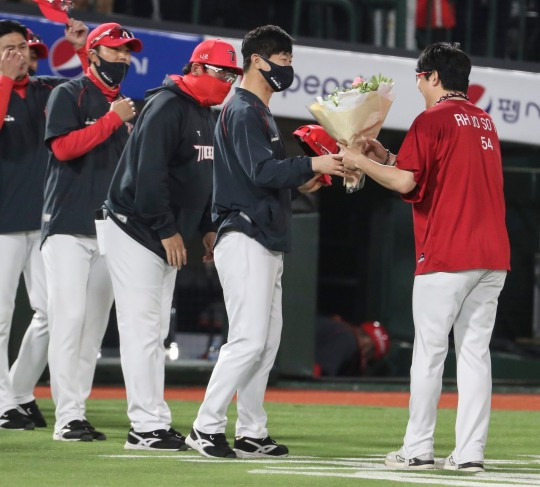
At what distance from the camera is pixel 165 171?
604 cm

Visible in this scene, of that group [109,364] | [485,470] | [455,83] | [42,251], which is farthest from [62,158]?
[109,364]

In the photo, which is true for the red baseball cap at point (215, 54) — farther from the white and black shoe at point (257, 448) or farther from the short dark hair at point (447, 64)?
the white and black shoe at point (257, 448)

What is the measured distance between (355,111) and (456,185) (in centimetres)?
54

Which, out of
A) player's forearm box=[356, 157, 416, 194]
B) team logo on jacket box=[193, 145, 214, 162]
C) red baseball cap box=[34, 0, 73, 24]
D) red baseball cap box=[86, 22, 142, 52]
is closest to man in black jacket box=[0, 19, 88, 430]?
red baseball cap box=[34, 0, 73, 24]

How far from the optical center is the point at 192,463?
5.48 meters

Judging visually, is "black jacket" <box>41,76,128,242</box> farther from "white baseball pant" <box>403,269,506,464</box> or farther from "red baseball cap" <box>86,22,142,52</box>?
"white baseball pant" <box>403,269,506,464</box>

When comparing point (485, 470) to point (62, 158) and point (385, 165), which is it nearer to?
point (385, 165)

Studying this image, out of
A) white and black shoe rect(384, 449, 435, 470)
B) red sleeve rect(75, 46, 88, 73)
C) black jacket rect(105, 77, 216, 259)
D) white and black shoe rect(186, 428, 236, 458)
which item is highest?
red sleeve rect(75, 46, 88, 73)

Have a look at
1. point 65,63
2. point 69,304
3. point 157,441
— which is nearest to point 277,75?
point 69,304

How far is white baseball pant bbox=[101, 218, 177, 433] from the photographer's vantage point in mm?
6102

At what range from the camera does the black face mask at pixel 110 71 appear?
22.0ft

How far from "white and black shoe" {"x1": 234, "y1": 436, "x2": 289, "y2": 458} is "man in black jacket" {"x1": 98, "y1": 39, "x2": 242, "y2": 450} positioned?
28 cm

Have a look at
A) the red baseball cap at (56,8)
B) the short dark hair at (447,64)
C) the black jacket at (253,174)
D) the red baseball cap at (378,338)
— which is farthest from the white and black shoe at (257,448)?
the red baseball cap at (378,338)

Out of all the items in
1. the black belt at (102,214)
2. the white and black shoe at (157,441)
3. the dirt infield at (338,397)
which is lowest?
the dirt infield at (338,397)
